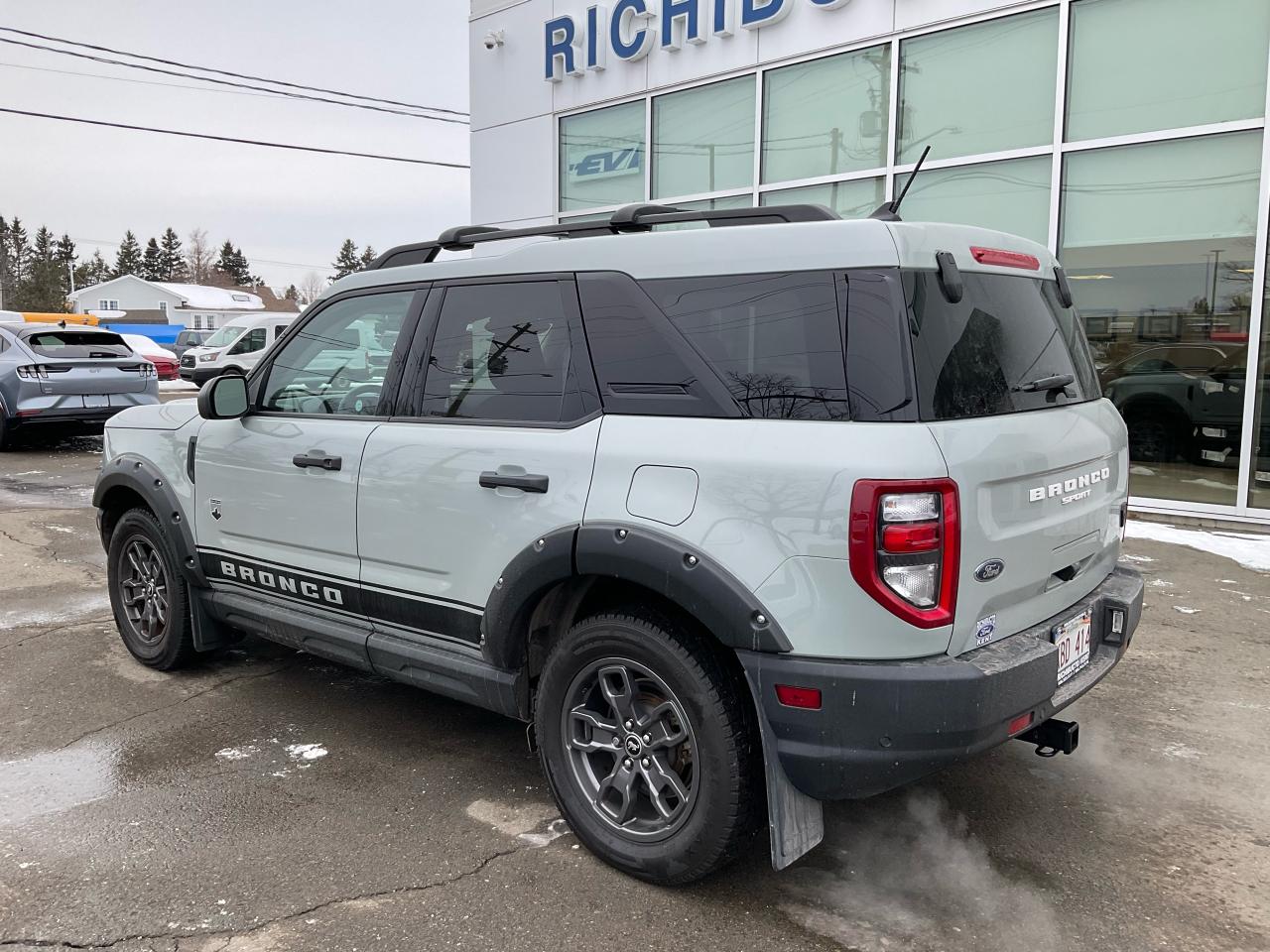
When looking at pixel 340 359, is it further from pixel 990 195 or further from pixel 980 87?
pixel 980 87

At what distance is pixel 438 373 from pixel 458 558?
0.68m

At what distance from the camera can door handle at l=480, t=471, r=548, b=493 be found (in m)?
2.94

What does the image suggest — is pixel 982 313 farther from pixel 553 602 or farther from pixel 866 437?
pixel 553 602

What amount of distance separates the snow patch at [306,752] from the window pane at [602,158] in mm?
9246

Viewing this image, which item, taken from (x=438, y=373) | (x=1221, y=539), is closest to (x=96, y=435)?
(x=438, y=373)

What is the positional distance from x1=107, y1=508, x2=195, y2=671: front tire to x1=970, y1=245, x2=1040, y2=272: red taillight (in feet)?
11.6

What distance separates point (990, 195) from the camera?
9.25m

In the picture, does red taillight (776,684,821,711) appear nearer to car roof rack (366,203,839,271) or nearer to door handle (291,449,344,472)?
car roof rack (366,203,839,271)

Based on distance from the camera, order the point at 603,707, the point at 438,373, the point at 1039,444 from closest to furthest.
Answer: the point at 1039,444 → the point at 603,707 → the point at 438,373

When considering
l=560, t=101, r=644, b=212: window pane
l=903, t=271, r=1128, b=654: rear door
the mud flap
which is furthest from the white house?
the mud flap

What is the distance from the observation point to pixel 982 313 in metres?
2.71

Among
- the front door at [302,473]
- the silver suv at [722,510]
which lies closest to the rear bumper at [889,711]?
the silver suv at [722,510]

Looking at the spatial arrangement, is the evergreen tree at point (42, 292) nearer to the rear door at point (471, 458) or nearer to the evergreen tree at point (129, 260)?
the evergreen tree at point (129, 260)

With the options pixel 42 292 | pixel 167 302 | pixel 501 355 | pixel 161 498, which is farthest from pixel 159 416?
pixel 42 292
